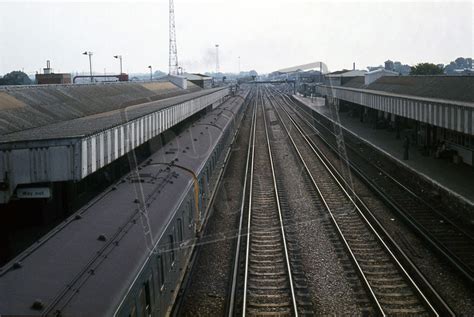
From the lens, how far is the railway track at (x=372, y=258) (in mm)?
11891

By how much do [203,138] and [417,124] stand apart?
58.1 feet

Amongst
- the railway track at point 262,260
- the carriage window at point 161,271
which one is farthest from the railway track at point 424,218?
the carriage window at point 161,271

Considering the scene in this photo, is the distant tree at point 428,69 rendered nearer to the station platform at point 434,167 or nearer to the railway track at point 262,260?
the station platform at point 434,167

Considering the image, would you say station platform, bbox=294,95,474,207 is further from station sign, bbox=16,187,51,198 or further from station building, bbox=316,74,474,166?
station sign, bbox=16,187,51,198

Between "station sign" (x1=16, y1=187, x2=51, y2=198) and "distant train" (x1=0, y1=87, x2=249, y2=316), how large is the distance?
88 centimetres

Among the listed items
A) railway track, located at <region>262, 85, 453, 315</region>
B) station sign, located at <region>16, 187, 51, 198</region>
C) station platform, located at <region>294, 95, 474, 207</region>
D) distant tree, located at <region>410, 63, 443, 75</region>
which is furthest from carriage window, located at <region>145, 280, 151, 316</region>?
distant tree, located at <region>410, 63, 443, 75</region>

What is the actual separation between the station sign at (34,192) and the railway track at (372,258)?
301 inches

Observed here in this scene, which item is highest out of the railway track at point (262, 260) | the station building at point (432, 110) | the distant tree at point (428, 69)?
the distant tree at point (428, 69)

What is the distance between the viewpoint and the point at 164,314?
1042 centimetres

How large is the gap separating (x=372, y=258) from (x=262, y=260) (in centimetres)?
326

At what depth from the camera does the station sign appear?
1059 centimetres

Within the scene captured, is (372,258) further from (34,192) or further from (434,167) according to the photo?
(434,167)

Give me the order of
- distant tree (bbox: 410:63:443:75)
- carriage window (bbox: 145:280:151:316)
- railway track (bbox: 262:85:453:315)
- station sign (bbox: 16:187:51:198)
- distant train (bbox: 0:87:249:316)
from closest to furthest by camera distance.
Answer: distant train (bbox: 0:87:249:316), carriage window (bbox: 145:280:151:316), station sign (bbox: 16:187:51:198), railway track (bbox: 262:85:453:315), distant tree (bbox: 410:63:443:75)

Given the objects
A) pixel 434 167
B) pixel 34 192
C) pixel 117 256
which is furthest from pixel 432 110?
pixel 117 256
